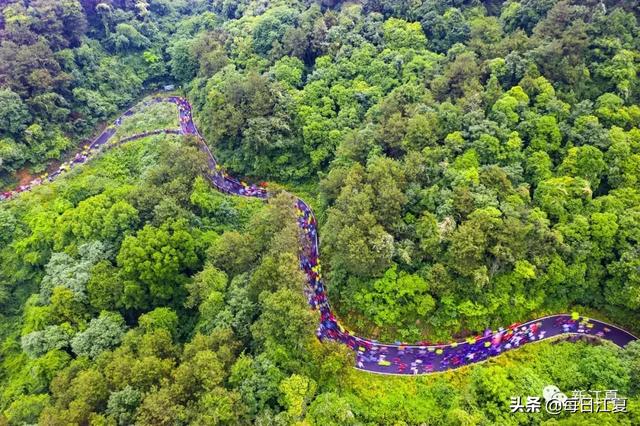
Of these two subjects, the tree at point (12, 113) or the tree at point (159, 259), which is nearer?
the tree at point (159, 259)

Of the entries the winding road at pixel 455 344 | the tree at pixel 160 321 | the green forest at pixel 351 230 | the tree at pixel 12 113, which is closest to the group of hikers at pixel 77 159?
the green forest at pixel 351 230

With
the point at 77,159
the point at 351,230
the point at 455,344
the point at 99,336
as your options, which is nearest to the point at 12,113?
the point at 77,159

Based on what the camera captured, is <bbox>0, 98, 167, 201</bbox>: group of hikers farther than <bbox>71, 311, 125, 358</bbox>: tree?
Yes

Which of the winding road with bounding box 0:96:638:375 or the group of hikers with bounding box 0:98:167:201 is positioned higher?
the winding road with bounding box 0:96:638:375

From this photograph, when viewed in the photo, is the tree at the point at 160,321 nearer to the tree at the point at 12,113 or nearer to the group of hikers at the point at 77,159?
the group of hikers at the point at 77,159

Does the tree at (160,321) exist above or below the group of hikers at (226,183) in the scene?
below

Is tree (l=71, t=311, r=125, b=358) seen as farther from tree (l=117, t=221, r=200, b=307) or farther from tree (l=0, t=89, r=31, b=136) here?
tree (l=0, t=89, r=31, b=136)

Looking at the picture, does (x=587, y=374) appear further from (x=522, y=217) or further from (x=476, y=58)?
(x=476, y=58)

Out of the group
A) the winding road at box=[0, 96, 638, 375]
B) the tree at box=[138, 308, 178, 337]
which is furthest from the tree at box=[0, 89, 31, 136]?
the winding road at box=[0, 96, 638, 375]

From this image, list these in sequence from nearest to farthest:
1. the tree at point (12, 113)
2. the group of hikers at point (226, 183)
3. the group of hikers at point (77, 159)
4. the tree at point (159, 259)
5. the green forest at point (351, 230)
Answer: the green forest at point (351, 230) → the tree at point (159, 259) → the group of hikers at point (226, 183) → the tree at point (12, 113) → the group of hikers at point (77, 159)
